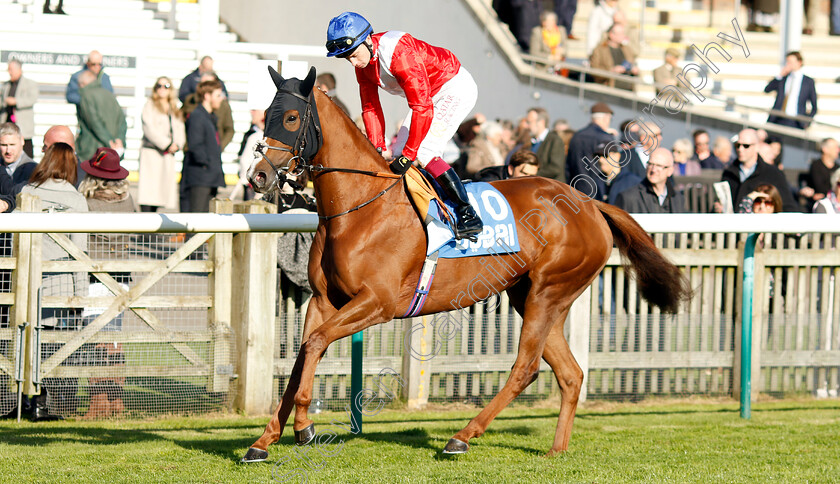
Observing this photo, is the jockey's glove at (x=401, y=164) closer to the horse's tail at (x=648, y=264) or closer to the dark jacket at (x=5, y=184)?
the horse's tail at (x=648, y=264)

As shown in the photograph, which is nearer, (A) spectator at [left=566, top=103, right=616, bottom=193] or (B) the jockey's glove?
(B) the jockey's glove

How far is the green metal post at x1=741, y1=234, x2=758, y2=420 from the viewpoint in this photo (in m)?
6.84

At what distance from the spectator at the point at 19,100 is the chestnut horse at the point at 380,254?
7.54 metres

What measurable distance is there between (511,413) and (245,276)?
2.01m

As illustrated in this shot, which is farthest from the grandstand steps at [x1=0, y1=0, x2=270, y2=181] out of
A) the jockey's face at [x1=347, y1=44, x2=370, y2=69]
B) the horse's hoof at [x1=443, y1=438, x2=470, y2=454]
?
the horse's hoof at [x1=443, y1=438, x2=470, y2=454]

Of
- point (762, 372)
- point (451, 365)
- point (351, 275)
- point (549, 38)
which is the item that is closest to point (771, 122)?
point (549, 38)

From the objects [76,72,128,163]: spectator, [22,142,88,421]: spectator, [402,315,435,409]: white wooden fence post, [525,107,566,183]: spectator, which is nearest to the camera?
[22,142,88,421]: spectator

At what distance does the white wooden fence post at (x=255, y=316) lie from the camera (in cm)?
670

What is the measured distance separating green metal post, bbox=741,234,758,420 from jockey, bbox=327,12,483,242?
2.32 m

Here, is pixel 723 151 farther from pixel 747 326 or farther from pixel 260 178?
pixel 260 178

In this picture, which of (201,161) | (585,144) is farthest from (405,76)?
(201,161)

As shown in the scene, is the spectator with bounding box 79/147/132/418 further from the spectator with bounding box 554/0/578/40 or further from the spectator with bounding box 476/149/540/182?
the spectator with bounding box 554/0/578/40

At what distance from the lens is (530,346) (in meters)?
5.78

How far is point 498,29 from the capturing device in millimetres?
14984
